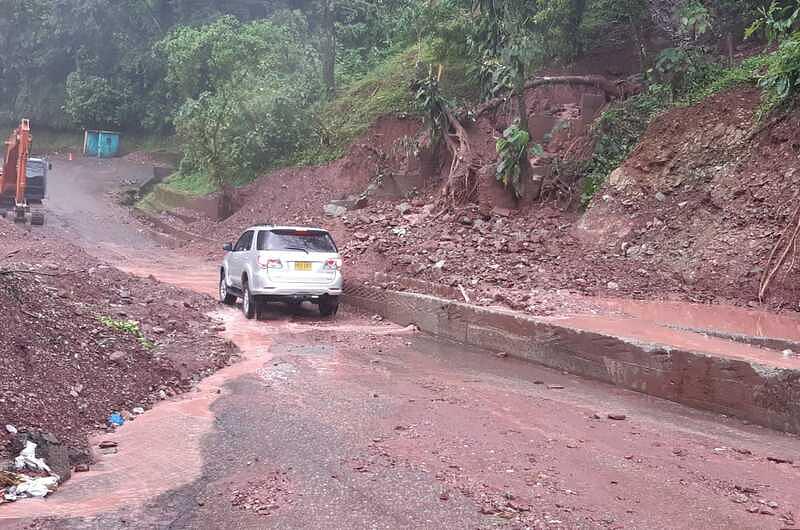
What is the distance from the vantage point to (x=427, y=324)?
523 inches

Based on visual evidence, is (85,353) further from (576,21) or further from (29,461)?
(576,21)

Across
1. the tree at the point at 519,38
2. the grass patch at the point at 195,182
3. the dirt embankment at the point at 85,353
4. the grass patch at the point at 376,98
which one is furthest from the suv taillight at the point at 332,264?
the grass patch at the point at 195,182

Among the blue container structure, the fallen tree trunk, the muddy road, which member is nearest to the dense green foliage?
the fallen tree trunk

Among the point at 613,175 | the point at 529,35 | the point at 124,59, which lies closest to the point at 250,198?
the point at 529,35

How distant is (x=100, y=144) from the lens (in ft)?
165

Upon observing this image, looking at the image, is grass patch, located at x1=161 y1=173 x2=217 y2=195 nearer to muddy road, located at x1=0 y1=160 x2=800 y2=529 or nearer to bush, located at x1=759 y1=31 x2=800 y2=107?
bush, located at x1=759 y1=31 x2=800 y2=107

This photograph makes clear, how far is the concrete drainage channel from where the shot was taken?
24.3 ft

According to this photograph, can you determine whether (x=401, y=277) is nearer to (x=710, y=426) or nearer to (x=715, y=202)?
(x=715, y=202)

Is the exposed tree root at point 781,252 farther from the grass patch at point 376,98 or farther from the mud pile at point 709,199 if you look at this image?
the grass patch at point 376,98

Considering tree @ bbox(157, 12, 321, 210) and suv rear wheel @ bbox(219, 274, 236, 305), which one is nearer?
suv rear wheel @ bbox(219, 274, 236, 305)

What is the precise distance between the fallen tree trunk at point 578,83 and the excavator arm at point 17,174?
1541 cm

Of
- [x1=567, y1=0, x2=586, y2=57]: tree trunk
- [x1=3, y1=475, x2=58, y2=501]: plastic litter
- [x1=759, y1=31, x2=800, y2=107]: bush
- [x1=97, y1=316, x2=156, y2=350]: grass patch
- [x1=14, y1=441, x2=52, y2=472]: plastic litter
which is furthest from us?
[x1=567, y1=0, x2=586, y2=57]: tree trunk

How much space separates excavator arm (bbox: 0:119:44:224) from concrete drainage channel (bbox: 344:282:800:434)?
740 inches

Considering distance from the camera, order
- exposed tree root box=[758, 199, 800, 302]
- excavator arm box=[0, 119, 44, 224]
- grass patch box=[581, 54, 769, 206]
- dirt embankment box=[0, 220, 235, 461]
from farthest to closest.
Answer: excavator arm box=[0, 119, 44, 224] < grass patch box=[581, 54, 769, 206] < exposed tree root box=[758, 199, 800, 302] < dirt embankment box=[0, 220, 235, 461]
